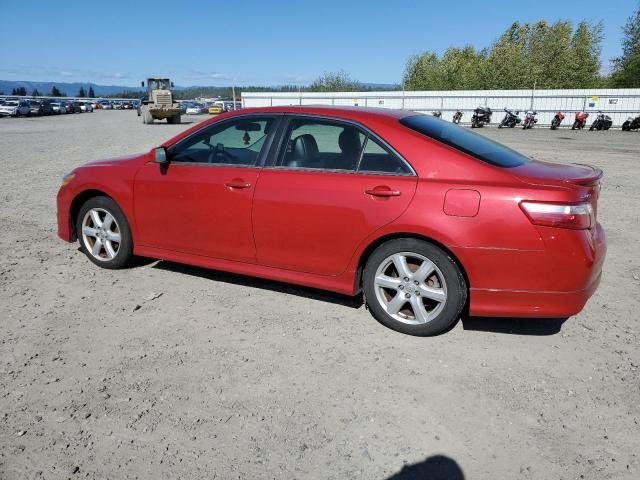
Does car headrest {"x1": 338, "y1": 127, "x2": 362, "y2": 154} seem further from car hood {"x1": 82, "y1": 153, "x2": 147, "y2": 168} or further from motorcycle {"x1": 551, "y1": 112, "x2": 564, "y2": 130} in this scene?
motorcycle {"x1": 551, "y1": 112, "x2": 564, "y2": 130}

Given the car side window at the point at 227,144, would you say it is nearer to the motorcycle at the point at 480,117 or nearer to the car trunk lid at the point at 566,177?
the car trunk lid at the point at 566,177

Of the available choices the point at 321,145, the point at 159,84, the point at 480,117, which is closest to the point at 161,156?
the point at 321,145

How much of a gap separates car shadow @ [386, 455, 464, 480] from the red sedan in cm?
126

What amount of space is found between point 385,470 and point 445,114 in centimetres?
4010

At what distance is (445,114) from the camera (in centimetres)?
3975

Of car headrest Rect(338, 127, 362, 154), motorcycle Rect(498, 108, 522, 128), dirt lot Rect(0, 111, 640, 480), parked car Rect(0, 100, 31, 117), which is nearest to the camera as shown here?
dirt lot Rect(0, 111, 640, 480)

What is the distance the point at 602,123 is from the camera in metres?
31.4

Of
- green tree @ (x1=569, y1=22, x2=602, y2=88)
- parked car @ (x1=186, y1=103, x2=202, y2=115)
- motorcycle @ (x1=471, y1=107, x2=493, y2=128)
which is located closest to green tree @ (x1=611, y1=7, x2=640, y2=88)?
green tree @ (x1=569, y1=22, x2=602, y2=88)

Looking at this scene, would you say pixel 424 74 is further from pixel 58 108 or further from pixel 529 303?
pixel 529 303

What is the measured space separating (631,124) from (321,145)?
33301 millimetres

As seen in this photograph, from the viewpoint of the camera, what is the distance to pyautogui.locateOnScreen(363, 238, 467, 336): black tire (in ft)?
11.5

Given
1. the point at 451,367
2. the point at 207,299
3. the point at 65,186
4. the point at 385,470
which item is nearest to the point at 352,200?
the point at 451,367

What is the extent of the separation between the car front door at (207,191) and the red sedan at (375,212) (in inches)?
0.4

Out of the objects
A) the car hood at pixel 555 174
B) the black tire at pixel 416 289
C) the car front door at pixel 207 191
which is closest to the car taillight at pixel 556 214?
the car hood at pixel 555 174
